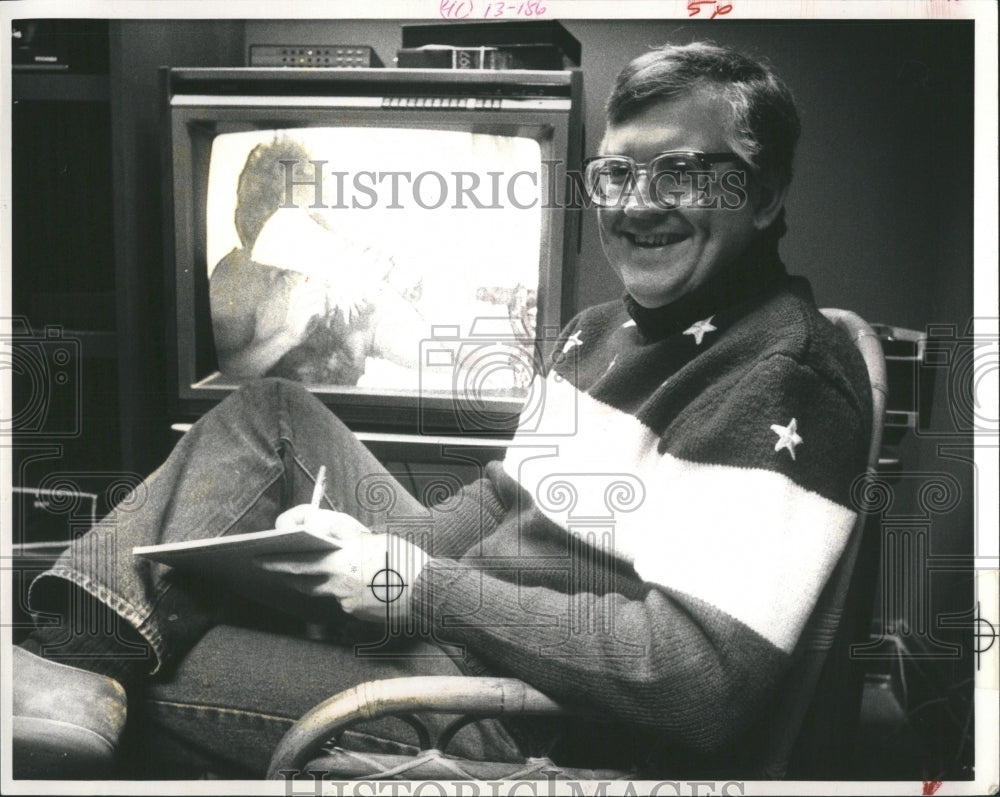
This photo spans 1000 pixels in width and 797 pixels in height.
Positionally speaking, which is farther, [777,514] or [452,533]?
[452,533]

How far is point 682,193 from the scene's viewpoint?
1351 mm

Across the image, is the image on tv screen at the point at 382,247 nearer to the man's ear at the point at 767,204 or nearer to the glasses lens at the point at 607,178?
the glasses lens at the point at 607,178

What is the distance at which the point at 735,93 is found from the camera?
4.42ft

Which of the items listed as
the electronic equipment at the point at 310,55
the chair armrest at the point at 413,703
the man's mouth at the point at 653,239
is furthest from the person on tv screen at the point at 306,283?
the chair armrest at the point at 413,703

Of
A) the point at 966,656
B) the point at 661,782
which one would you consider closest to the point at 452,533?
the point at 661,782

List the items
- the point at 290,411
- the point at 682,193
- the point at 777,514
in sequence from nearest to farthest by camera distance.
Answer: the point at 777,514
the point at 682,193
the point at 290,411

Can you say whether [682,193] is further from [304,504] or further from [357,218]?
[304,504]

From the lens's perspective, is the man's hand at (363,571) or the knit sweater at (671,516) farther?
the man's hand at (363,571)

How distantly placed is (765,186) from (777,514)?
0.46 m

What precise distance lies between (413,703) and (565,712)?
201mm

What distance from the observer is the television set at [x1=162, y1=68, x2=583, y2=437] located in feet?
4.67

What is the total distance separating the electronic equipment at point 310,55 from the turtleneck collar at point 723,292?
556 mm

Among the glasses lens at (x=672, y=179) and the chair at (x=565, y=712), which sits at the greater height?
the glasses lens at (x=672, y=179)

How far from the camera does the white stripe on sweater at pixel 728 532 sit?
1.23 metres
